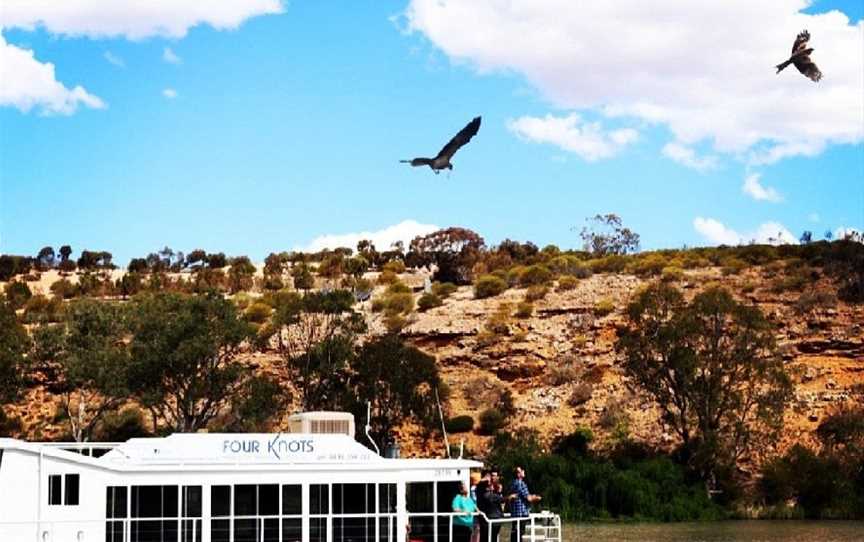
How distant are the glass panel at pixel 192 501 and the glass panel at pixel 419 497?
11.2ft

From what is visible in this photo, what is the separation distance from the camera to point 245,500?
2294 centimetres

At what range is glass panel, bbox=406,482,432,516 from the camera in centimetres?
2378

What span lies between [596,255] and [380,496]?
6656cm

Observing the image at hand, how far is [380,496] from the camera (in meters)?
23.5

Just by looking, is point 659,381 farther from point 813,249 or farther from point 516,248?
point 516,248

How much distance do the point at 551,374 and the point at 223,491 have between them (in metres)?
42.9

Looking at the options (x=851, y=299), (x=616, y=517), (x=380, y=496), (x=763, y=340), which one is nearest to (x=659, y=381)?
→ (x=763, y=340)

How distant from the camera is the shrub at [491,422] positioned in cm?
5903

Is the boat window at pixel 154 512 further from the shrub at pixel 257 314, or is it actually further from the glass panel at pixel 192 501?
the shrub at pixel 257 314

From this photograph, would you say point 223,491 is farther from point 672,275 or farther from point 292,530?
point 672,275

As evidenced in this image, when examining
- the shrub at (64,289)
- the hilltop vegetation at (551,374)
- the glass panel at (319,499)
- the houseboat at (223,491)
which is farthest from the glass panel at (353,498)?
the shrub at (64,289)

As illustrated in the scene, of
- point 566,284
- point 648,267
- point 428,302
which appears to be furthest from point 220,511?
point 648,267

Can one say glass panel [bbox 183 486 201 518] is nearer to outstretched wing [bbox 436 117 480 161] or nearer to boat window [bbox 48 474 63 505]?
boat window [bbox 48 474 63 505]

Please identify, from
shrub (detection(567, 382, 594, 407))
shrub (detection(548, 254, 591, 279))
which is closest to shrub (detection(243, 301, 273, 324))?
shrub (detection(567, 382, 594, 407))
